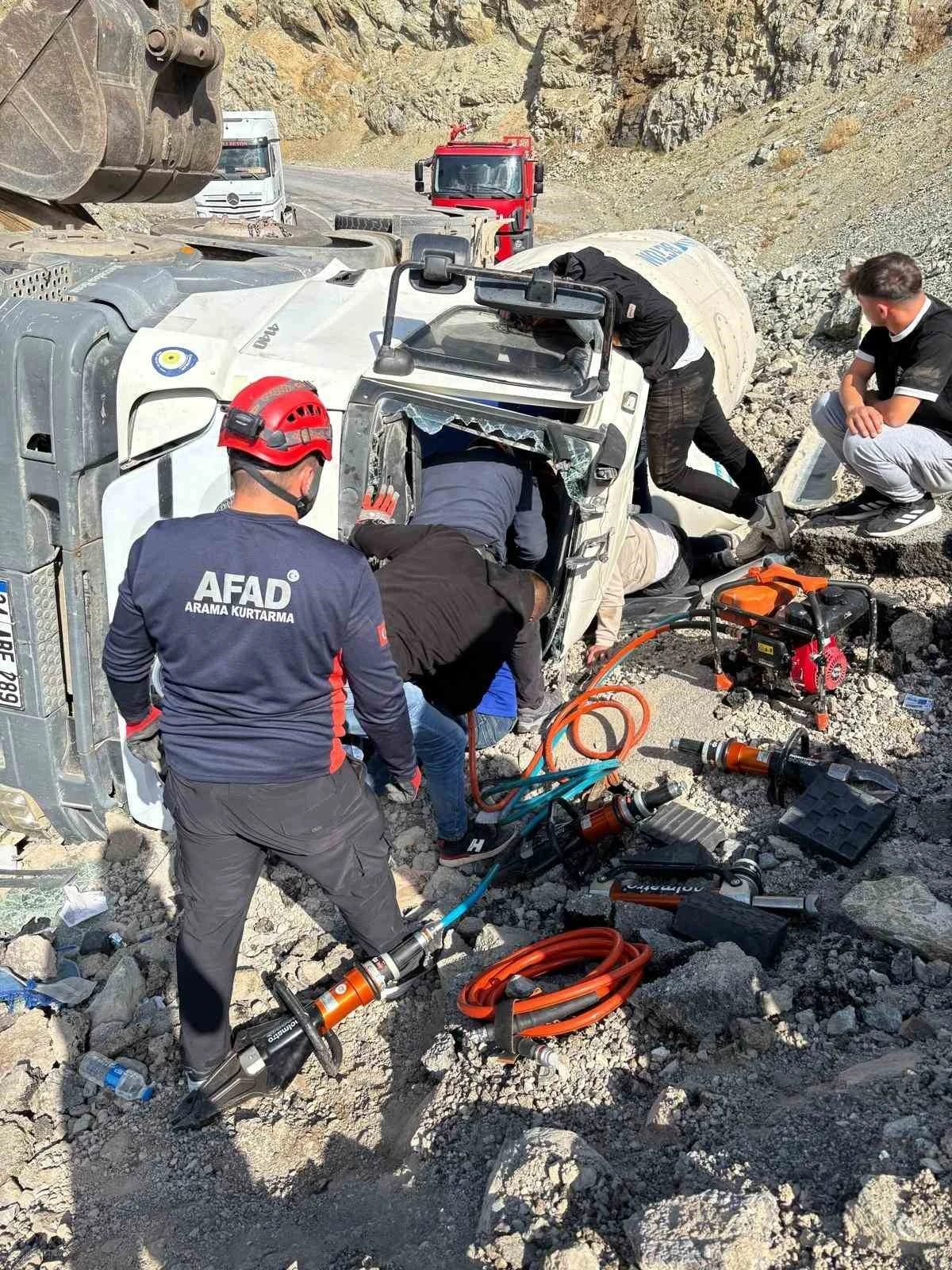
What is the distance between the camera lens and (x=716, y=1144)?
258 centimetres

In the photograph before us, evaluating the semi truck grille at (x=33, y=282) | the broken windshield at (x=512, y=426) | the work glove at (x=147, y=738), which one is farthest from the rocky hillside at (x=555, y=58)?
the work glove at (x=147, y=738)

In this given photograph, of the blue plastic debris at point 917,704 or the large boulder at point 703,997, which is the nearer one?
the large boulder at point 703,997

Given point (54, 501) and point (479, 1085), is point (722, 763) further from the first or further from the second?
point (54, 501)

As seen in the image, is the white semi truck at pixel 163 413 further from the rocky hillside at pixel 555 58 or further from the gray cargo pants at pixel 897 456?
the rocky hillside at pixel 555 58

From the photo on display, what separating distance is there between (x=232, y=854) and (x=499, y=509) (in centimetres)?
219

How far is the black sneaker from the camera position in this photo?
232 inches

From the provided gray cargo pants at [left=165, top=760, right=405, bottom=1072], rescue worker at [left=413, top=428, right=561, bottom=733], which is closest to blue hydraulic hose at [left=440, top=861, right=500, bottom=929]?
gray cargo pants at [left=165, top=760, right=405, bottom=1072]

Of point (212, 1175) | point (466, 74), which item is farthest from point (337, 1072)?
point (466, 74)

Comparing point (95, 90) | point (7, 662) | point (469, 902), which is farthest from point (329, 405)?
point (95, 90)

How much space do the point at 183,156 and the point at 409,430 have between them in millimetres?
2464

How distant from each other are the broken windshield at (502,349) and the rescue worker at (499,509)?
354 millimetres

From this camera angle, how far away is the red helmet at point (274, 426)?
2.88 m

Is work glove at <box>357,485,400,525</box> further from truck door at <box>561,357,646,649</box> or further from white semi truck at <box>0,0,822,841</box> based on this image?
truck door at <box>561,357,646,649</box>

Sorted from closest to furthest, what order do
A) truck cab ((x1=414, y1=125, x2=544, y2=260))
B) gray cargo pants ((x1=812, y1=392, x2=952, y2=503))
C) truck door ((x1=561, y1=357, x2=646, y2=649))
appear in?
truck door ((x1=561, y1=357, x2=646, y2=649)), gray cargo pants ((x1=812, y1=392, x2=952, y2=503)), truck cab ((x1=414, y1=125, x2=544, y2=260))
